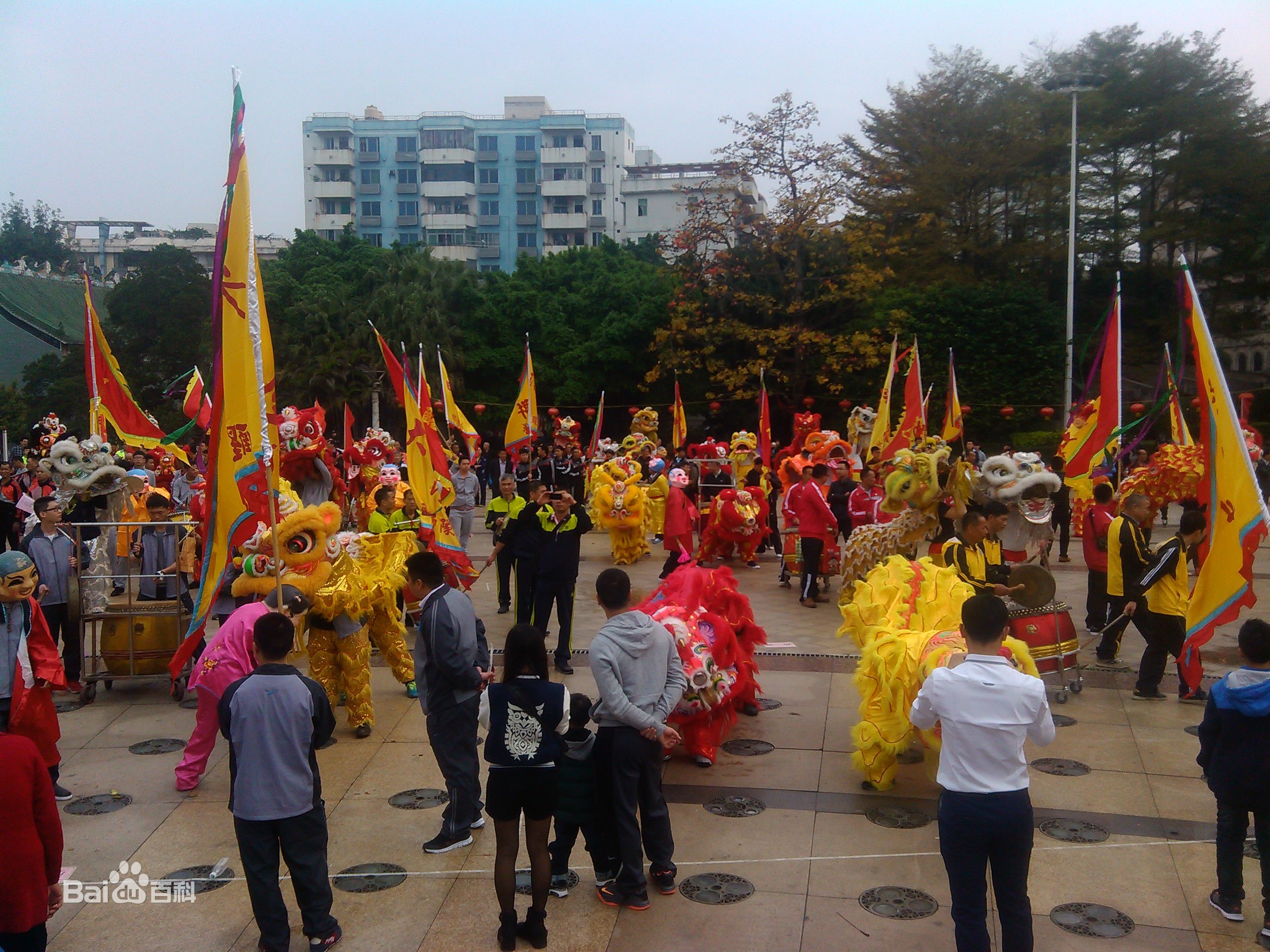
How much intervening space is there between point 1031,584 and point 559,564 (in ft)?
11.9

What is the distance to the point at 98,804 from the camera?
615 cm

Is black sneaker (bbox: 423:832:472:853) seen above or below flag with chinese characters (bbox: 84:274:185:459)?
below

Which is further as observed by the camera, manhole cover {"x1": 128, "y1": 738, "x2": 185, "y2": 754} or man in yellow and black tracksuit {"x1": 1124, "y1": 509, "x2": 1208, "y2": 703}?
man in yellow and black tracksuit {"x1": 1124, "y1": 509, "x2": 1208, "y2": 703}

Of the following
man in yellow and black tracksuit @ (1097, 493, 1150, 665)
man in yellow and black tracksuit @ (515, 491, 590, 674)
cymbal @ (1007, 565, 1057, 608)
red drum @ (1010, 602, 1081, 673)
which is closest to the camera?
cymbal @ (1007, 565, 1057, 608)

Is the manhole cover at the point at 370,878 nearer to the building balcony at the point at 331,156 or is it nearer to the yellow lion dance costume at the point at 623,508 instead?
the yellow lion dance costume at the point at 623,508

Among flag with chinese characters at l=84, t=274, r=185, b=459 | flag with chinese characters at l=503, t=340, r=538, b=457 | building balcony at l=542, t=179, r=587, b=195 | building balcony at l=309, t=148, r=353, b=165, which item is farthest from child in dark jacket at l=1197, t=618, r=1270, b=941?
building balcony at l=309, t=148, r=353, b=165

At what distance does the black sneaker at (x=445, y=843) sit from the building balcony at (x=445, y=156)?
199 feet

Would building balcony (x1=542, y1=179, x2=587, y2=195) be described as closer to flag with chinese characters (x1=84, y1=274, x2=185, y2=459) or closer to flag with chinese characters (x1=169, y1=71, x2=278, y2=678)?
flag with chinese characters (x1=84, y1=274, x2=185, y2=459)

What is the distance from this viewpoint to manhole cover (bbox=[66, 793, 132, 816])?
6.03 meters

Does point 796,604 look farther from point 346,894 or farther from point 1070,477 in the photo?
point 346,894

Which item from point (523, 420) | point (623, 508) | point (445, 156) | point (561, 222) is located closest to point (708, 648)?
point (623, 508)

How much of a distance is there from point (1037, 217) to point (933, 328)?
5314mm

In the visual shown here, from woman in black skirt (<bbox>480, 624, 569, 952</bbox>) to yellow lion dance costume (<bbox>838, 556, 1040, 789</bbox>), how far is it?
2165mm

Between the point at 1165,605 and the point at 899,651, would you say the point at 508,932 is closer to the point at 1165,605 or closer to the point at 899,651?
the point at 899,651
